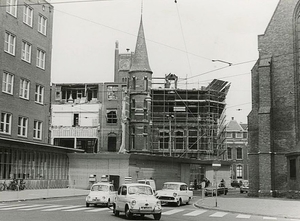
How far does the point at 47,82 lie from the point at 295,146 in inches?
1045

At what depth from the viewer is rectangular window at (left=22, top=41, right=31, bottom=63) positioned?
1711 inches

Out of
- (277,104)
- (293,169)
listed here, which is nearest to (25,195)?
(293,169)

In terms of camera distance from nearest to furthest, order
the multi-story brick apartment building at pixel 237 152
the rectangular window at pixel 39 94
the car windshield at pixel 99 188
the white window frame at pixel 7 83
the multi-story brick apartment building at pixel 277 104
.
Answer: the car windshield at pixel 99 188
the multi-story brick apartment building at pixel 277 104
the white window frame at pixel 7 83
the rectangular window at pixel 39 94
the multi-story brick apartment building at pixel 237 152

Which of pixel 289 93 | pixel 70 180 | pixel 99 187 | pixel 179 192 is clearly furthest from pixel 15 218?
pixel 70 180

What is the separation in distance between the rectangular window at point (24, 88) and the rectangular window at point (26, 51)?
219cm

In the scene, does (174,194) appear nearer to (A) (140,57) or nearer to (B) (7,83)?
(B) (7,83)

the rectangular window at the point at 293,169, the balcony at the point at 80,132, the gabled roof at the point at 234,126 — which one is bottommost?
the rectangular window at the point at 293,169

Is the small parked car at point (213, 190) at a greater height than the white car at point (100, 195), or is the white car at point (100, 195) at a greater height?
the white car at point (100, 195)

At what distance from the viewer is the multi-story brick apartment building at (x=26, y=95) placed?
3959 cm

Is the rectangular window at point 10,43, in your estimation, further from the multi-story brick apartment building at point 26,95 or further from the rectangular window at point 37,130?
the rectangular window at point 37,130

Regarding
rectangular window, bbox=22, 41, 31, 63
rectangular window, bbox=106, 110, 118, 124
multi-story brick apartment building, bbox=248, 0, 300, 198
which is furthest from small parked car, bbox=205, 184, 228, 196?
rectangular window, bbox=106, 110, 118, 124

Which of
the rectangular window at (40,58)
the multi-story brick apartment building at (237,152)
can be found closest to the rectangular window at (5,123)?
the rectangular window at (40,58)

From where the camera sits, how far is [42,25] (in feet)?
155

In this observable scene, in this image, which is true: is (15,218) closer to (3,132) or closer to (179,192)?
(179,192)
